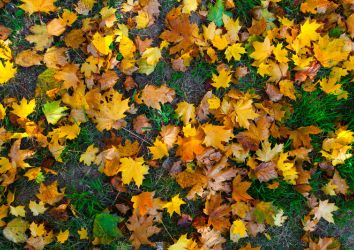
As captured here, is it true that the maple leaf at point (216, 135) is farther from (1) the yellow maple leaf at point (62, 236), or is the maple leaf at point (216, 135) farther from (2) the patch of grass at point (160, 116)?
(1) the yellow maple leaf at point (62, 236)

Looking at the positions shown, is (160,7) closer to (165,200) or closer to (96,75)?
(96,75)

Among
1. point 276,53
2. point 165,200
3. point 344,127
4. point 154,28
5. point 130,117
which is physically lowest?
point 165,200

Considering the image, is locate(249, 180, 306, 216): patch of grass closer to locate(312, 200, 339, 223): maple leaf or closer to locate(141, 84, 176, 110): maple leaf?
locate(312, 200, 339, 223): maple leaf

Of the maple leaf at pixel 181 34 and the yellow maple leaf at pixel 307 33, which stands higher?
the maple leaf at pixel 181 34

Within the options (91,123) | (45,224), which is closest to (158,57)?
(91,123)

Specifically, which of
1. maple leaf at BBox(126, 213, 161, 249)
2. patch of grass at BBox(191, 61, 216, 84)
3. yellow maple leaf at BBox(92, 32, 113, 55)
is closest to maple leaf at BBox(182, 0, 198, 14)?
patch of grass at BBox(191, 61, 216, 84)

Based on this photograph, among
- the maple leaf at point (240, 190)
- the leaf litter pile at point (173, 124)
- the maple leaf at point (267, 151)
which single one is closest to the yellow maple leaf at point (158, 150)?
the leaf litter pile at point (173, 124)
